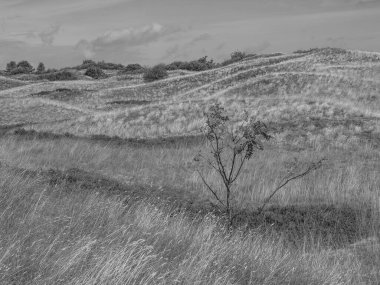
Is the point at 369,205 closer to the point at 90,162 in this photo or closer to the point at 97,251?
the point at 97,251

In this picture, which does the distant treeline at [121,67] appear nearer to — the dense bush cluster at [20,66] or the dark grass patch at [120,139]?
the dense bush cluster at [20,66]

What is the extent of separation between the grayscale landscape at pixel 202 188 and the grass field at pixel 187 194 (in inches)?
1.8

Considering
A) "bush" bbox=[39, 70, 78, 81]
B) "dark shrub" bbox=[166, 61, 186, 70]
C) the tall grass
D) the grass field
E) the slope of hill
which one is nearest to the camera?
the tall grass

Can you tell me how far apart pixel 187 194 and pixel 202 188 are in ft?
2.78

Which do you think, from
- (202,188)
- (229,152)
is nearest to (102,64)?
(229,152)

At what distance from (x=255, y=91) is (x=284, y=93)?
2.81 meters

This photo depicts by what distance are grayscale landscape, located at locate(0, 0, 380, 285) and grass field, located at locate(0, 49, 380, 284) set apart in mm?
45

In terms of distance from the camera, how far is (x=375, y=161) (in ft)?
59.2

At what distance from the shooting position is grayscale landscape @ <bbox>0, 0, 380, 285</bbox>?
5.59 meters

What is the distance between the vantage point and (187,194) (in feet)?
48.7

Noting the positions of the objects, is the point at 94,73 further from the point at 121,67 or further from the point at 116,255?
the point at 116,255

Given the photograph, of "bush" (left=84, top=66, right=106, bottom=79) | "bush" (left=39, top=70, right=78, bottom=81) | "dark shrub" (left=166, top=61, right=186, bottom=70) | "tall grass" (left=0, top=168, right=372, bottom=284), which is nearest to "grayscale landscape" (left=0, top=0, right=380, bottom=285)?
"tall grass" (left=0, top=168, right=372, bottom=284)

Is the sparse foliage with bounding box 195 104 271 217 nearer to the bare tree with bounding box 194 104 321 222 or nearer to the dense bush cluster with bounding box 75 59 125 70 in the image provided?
the bare tree with bounding box 194 104 321 222

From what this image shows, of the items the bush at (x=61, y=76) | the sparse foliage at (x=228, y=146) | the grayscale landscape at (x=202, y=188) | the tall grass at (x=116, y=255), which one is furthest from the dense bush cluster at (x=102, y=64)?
the tall grass at (x=116, y=255)
